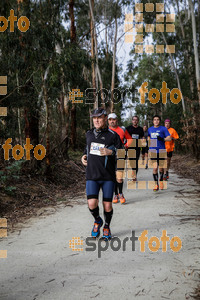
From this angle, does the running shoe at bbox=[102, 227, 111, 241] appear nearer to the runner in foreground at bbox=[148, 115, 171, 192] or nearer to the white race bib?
the white race bib

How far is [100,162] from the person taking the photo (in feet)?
14.8

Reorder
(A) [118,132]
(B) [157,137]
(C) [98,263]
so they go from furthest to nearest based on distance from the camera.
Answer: (B) [157,137] → (A) [118,132] → (C) [98,263]

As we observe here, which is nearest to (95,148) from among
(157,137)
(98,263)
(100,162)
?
(100,162)

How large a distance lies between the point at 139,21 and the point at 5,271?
73.9ft

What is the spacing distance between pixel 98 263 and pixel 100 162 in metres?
1.45

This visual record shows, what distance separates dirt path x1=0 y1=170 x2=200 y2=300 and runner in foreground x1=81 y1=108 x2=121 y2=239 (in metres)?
0.56

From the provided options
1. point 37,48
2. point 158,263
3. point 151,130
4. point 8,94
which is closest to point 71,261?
point 158,263

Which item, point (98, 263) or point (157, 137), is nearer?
point (98, 263)

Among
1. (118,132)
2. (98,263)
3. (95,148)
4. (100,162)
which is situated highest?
(118,132)

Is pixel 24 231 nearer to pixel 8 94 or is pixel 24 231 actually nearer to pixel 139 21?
pixel 8 94

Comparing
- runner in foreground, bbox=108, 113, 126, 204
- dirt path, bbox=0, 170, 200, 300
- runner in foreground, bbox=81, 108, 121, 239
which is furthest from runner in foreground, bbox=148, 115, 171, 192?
runner in foreground, bbox=81, 108, 121, 239

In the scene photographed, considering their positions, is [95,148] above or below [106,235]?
above

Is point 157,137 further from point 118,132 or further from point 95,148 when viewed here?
point 95,148

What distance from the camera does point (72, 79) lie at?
9859 mm
